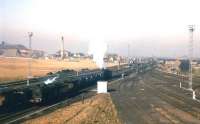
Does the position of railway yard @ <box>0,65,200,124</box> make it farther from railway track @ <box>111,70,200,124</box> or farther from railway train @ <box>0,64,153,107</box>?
railway train @ <box>0,64,153,107</box>

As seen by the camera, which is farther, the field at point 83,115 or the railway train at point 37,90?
the railway train at point 37,90

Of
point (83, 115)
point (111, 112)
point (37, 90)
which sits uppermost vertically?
point (37, 90)

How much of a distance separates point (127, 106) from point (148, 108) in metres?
2.69

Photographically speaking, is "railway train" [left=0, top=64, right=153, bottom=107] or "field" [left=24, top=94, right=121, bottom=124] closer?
"field" [left=24, top=94, right=121, bottom=124]

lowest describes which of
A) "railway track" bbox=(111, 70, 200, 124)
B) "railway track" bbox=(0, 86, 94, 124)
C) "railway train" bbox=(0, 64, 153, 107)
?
"railway track" bbox=(111, 70, 200, 124)

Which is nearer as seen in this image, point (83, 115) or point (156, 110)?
point (83, 115)

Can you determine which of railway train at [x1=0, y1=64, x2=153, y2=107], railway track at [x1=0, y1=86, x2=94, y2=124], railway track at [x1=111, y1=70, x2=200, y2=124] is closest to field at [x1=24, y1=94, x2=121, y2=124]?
railway track at [x1=0, y1=86, x2=94, y2=124]

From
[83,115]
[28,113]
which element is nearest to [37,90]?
[28,113]

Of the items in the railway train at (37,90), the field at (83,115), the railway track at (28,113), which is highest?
the railway train at (37,90)

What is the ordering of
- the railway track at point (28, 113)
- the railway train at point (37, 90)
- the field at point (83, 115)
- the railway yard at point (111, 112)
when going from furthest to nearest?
the railway train at point (37, 90) < the railway yard at point (111, 112) < the field at point (83, 115) < the railway track at point (28, 113)

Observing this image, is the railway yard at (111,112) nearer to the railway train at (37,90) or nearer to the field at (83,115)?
the field at (83,115)

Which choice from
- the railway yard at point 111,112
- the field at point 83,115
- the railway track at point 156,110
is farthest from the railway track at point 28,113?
the railway track at point 156,110

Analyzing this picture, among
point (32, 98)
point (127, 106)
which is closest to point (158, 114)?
point (127, 106)

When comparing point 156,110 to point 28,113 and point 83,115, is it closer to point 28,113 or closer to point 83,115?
point 83,115
